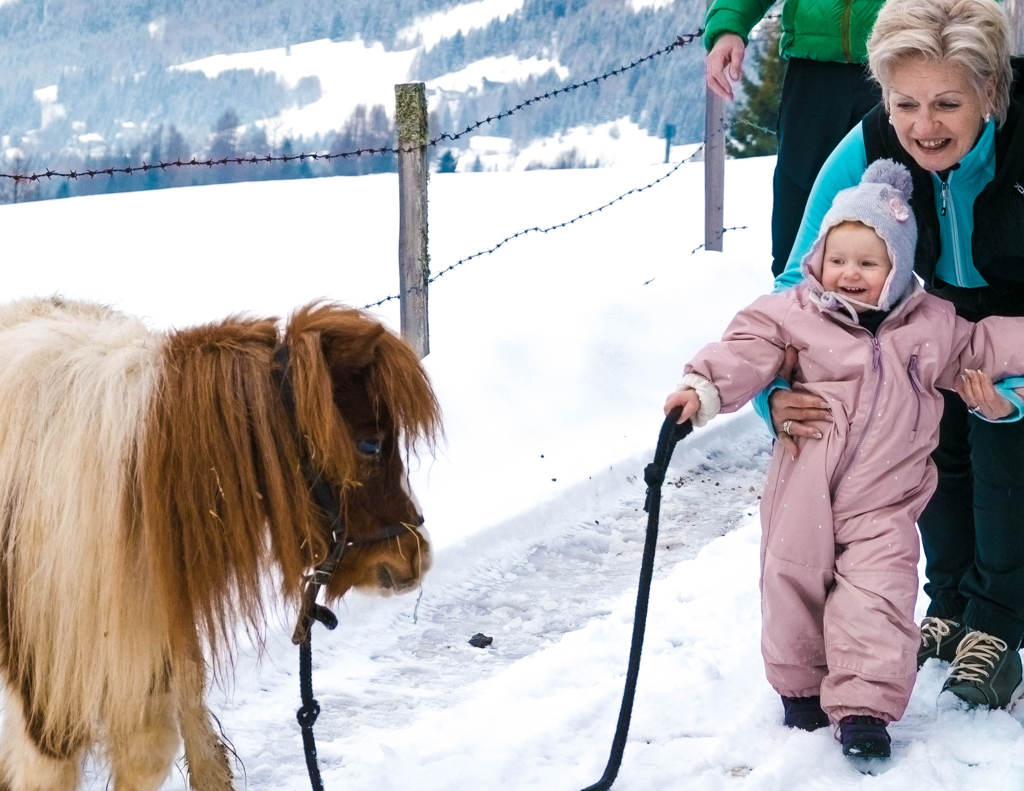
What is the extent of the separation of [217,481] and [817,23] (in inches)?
98.8

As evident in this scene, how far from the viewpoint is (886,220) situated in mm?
2189

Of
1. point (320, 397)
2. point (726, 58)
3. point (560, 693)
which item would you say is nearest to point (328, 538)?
point (320, 397)

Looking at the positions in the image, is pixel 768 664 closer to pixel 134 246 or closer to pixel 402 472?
pixel 402 472

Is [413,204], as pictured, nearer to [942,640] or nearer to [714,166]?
[942,640]

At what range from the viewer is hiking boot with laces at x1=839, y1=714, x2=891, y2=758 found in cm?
215

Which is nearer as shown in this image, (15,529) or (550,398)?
(15,529)

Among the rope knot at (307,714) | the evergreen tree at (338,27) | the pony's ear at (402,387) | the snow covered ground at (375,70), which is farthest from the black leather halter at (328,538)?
the evergreen tree at (338,27)

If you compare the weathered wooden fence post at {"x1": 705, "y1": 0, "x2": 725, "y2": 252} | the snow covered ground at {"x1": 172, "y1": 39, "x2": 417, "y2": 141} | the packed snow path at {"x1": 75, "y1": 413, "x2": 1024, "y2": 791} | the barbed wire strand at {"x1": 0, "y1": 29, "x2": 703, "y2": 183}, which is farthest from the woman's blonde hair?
the snow covered ground at {"x1": 172, "y1": 39, "x2": 417, "y2": 141}

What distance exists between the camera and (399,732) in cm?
250

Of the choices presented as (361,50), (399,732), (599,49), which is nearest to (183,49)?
(361,50)

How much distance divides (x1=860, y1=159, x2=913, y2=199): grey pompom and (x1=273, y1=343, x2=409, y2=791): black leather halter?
4.61 ft

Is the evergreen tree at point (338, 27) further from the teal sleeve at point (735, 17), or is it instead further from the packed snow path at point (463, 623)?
the teal sleeve at point (735, 17)

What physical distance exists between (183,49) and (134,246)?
9.92ft

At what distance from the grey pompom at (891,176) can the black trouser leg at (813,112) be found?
0.97 meters
